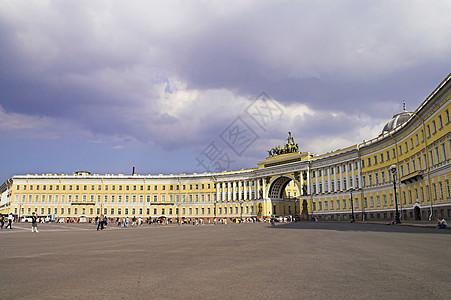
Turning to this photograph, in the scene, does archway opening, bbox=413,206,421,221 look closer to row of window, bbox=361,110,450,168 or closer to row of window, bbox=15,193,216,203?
row of window, bbox=361,110,450,168

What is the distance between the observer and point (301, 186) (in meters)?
83.8

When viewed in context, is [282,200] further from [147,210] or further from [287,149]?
[147,210]

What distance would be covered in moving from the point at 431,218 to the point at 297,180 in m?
44.0

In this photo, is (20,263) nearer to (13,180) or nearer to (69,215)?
(69,215)

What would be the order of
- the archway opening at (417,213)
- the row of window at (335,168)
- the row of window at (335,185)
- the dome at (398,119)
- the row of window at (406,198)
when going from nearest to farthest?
the row of window at (406,198), the archway opening at (417,213), the dome at (398,119), the row of window at (335,185), the row of window at (335,168)

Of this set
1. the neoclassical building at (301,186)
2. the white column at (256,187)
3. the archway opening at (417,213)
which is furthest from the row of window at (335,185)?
the archway opening at (417,213)

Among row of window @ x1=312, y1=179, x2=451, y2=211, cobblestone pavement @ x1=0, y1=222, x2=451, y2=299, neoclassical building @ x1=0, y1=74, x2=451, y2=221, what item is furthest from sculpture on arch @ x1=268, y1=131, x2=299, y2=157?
cobblestone pavement @ x1=0, y1=222, x2=451, y2=299

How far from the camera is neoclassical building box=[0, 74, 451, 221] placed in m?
41.6

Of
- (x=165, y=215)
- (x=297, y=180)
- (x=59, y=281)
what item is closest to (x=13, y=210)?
(x=165, y=215)

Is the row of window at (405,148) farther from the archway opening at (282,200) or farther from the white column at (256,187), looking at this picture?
the white column at (256,187)

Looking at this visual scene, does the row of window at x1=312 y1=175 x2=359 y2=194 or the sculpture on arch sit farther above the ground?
the sculpture on arch

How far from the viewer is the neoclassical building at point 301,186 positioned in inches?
1638

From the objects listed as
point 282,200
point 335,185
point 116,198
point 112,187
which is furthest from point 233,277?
point 112,187

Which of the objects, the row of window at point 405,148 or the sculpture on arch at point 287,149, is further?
the sculpture on arch at point 287,149
